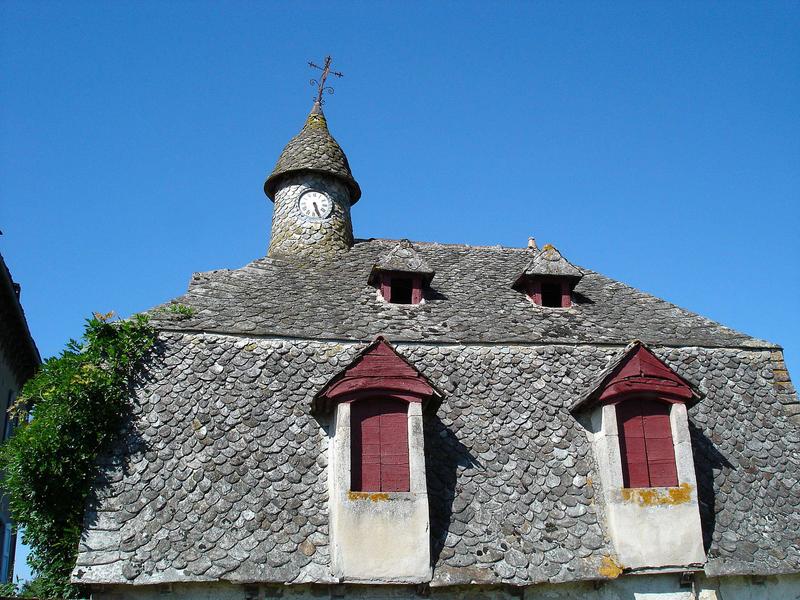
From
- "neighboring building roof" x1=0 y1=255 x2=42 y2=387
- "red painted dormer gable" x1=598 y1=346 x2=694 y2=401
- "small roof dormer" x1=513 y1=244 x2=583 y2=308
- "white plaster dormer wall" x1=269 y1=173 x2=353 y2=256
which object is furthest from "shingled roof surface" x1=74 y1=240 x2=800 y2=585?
"neighboring building roof" x1=0 y1=255 x2=42 y2=387

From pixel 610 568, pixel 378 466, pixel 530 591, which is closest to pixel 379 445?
pixel 378 466

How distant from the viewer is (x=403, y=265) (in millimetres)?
13688

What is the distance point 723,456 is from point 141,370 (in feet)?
29.0

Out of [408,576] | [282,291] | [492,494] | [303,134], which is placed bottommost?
[408,576]

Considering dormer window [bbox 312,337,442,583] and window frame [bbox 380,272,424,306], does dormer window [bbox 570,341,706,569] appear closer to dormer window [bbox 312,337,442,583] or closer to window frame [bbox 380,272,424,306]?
dormer window [bbox 312,337,442,583]

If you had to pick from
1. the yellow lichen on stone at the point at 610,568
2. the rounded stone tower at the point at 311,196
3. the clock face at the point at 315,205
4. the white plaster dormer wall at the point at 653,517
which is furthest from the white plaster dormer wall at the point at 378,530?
the clock face at the point at 315,205

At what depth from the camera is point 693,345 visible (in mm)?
12789

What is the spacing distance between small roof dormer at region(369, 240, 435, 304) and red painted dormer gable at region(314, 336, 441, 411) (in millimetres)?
3185

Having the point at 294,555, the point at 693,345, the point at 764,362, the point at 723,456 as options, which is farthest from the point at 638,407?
the point at 294,555

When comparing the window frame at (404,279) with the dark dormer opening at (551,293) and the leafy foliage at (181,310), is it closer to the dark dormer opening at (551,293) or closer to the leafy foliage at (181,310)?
the dark dormer opening at (551,293)

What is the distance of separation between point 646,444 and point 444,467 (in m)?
2.92

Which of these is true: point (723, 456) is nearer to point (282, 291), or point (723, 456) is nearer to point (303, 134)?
point (282, 291)

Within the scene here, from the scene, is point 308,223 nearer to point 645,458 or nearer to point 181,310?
point 181,310

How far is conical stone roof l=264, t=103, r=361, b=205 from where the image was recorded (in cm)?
1695
